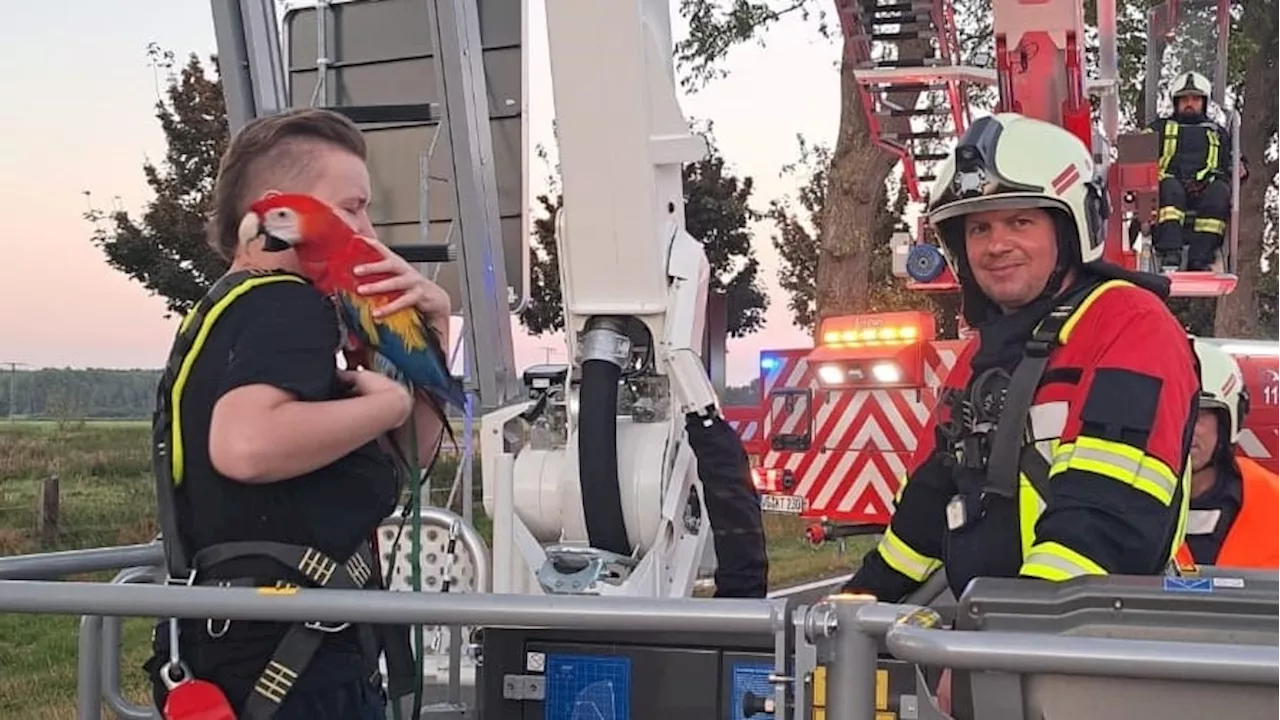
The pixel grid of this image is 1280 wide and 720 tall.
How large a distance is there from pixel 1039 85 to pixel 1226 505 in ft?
12.3

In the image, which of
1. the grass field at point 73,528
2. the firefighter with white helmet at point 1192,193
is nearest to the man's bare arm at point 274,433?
the grass field at point 73,528

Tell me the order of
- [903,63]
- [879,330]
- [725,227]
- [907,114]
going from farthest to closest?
[725,227], [907,114], [903,63], [879,330]

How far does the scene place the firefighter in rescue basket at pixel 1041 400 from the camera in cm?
249

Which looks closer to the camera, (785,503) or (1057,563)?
(1057,563)

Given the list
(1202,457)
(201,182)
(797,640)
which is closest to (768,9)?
(201,182)

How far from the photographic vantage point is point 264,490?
7.79 feet

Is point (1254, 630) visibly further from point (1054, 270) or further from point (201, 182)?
point (201, 182)

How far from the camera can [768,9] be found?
17.3m

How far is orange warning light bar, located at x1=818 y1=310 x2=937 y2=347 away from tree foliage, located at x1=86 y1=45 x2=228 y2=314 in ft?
27.0

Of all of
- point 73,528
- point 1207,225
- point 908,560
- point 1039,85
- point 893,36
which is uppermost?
point 893,36

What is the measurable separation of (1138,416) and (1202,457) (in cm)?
216

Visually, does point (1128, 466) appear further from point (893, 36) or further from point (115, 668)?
point (893, 36)

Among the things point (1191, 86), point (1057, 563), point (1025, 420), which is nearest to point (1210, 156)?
point (1191, 86)

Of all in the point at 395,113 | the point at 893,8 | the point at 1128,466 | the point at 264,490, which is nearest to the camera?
the point at 264,490
